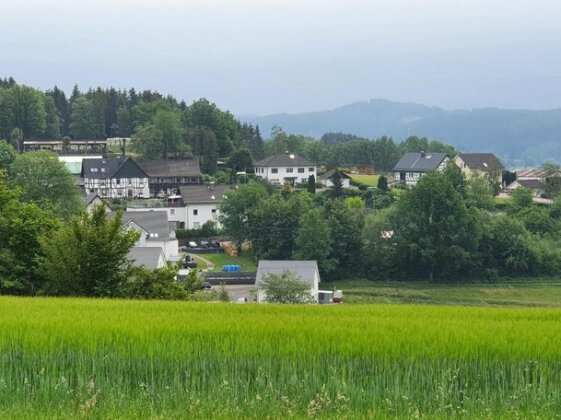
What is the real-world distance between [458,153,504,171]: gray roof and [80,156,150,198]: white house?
49.9 m

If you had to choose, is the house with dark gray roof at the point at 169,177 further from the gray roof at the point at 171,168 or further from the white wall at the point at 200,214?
the white wall at the point at 200,214

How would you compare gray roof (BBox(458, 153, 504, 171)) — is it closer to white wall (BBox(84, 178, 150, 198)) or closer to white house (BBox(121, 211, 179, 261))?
white wall (BBox(84, 178, 150, 198))

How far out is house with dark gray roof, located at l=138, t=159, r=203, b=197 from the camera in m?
93.2

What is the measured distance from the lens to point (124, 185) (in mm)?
91250

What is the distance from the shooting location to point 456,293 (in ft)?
192

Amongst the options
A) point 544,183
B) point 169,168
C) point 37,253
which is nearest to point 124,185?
point 169,168

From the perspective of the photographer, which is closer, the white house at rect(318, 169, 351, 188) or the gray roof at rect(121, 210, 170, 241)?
the gray roof at rect(121, 210, 170, 241)

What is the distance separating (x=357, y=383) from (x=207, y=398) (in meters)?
1.73

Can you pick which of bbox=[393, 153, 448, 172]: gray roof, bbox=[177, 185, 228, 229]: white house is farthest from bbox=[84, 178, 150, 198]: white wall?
bbox=[393, 153, 448, 172]: gray roof

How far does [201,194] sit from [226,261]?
60.8ft

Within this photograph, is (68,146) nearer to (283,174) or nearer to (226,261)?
(283,174)

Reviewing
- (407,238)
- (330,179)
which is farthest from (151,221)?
(330,179)

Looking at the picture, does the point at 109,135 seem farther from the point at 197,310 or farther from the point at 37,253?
the point at 197,310

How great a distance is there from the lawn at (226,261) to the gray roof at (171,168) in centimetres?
2764
